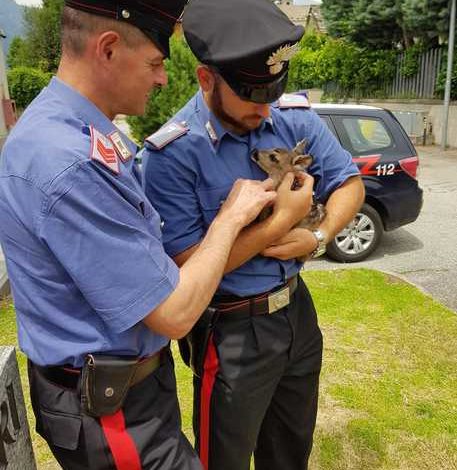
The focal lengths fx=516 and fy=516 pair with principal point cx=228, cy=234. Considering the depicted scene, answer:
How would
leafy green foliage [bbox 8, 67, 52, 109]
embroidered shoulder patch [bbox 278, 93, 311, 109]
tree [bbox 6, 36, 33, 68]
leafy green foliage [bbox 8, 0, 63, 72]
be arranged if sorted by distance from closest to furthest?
embroidered shoulder patch [bbox 278, 93, 311, 109]
leafy green foliage [bbox 8, 67, 52, 109]
leafy green foliage [bbox 8, 0, 63, 72]
tree [bbox 6, 36, 33, 68]

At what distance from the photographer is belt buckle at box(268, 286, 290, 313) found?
188cm

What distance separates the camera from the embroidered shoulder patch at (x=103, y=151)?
1192 millimetres

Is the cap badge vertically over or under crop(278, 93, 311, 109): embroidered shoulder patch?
over

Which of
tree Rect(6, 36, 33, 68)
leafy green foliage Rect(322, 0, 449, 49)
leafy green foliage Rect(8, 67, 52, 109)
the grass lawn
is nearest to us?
the grass lawn

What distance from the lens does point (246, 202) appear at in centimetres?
154

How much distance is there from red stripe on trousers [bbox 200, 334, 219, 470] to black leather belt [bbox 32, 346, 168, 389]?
39 cm

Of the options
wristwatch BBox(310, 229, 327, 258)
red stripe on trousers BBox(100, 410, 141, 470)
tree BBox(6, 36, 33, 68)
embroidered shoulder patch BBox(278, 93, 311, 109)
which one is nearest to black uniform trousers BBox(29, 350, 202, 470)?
red stripe on trousers BBox(100, 410, 141, 470)

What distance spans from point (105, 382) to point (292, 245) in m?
0.80

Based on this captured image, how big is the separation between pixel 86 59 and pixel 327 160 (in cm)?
105

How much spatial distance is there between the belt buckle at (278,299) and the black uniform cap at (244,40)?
69 centimetres

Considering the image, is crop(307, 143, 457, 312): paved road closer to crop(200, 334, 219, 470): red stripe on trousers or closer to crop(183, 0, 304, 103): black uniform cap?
crop(200, 334, 219, 470): red stripe on trousers

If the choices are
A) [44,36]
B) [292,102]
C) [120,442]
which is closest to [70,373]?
[120,442]

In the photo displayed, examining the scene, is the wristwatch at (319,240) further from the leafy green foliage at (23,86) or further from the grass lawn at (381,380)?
the leafy green foliage at (23,86)

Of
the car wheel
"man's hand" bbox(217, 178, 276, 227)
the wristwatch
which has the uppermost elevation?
"man's hand" bbox(217, 178, 276, 227)
